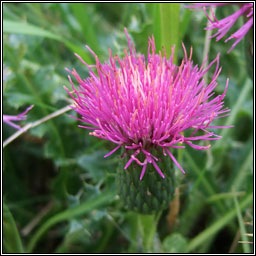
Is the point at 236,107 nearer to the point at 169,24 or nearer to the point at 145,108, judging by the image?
the point at 169,24

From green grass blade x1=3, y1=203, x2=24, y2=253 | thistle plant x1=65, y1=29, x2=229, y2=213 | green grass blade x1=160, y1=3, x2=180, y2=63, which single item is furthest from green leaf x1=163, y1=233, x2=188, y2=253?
green grass blade x1=160, y1=3, x2=180, y2=63

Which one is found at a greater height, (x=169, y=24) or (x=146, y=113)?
(x=169, y=24)

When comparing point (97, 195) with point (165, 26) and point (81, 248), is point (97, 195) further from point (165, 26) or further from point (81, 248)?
point (165, 26)

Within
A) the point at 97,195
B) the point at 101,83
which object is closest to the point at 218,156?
the point at 97,195

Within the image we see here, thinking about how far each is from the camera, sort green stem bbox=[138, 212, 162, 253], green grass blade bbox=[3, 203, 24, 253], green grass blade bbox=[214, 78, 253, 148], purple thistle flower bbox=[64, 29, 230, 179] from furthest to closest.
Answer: green grass blade bbox=[214, 78, 253, 148] → green stem bbox=[138, 212, 162, 253] → green grass blade bbox=[3, 203, 24, 253] → purple thistle flower bbox=[64, 29, 230, 179]

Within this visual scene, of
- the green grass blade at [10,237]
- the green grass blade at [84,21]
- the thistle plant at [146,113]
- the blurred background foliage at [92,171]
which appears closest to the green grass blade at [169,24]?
the blurred background foliage at [92,171]

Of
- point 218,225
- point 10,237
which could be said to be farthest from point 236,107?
point 10,237

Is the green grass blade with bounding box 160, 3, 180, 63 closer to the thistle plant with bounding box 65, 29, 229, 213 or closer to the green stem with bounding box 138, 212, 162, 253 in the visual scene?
the thistle plant with bounding box 65, 29, 229, 213
